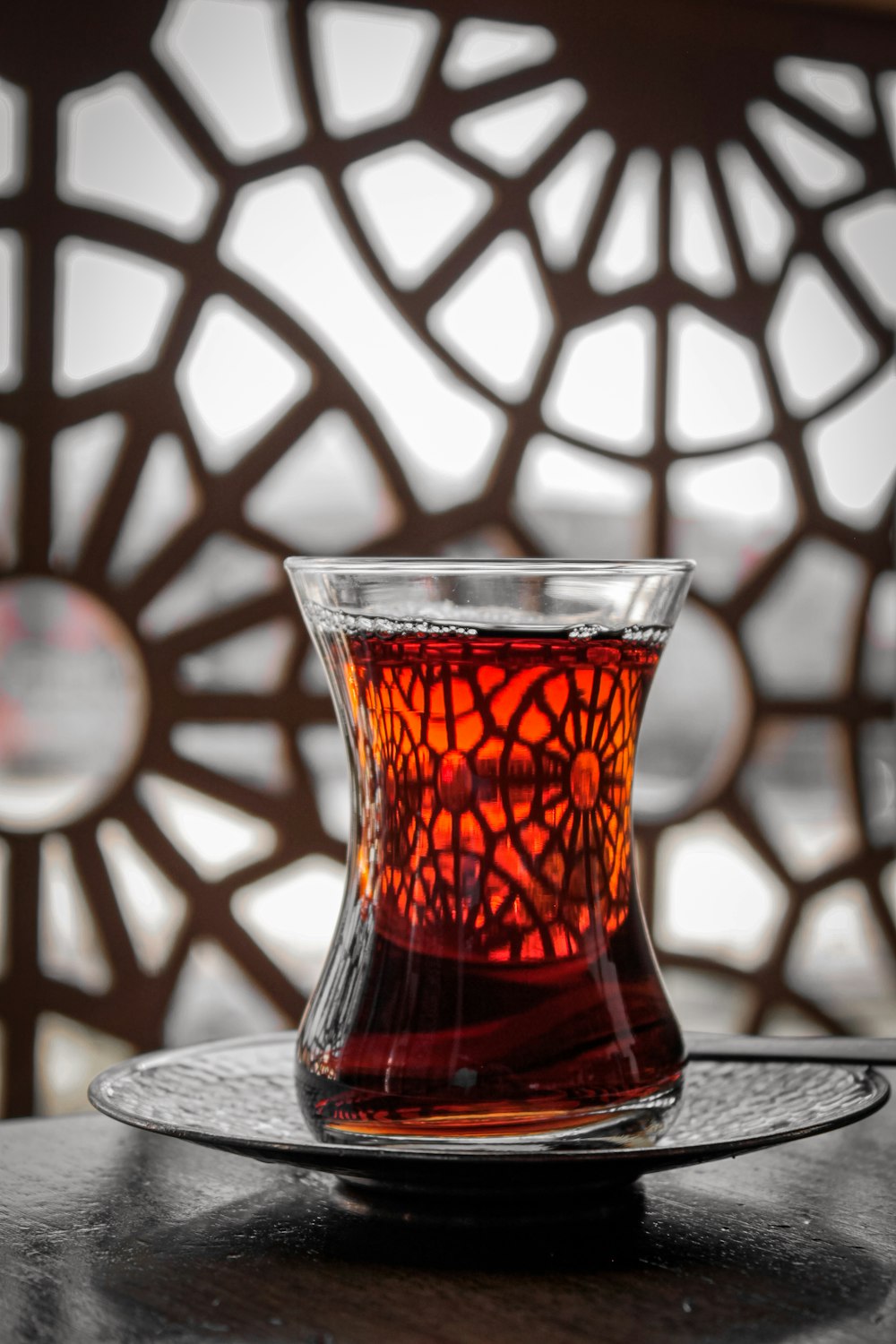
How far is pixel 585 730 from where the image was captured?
37 centimetres

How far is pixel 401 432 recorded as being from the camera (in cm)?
169

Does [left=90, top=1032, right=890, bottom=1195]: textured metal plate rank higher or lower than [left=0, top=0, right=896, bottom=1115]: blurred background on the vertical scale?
lower

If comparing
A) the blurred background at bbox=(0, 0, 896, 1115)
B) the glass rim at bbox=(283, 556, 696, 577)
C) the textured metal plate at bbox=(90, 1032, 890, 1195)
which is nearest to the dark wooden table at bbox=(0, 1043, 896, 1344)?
the textured metal plate at bbox=(90, 1032, 890, 1195)

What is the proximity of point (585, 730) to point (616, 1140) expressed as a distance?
0.10 metres

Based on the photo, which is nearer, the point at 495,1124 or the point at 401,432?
the point at 495,1124

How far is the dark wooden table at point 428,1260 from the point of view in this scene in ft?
0.94

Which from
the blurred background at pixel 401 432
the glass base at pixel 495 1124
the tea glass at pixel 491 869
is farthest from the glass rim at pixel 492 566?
the blurred background at pixel 401 432

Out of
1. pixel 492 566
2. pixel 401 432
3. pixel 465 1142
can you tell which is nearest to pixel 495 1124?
pixel 465 1142

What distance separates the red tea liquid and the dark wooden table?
26 mm

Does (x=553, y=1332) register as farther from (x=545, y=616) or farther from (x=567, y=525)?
(x=567, y=525)

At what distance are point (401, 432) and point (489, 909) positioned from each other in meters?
Answer: 1.38

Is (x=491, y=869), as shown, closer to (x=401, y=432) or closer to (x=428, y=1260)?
(x=428, y=1260)

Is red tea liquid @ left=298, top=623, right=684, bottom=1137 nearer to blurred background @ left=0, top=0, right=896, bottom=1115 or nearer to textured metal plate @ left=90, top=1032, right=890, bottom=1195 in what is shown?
textured metal plate @ left=90, top=1032, right=890, bottom=1195

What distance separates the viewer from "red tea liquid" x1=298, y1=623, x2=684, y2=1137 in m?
0.34
